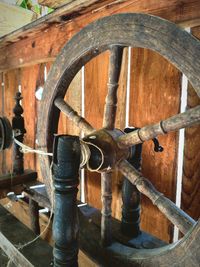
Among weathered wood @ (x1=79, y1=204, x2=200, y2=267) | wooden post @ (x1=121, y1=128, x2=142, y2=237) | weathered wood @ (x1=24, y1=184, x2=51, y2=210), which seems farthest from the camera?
weathered wood @ (x1=24, y1=184, x2=51, y2=210)

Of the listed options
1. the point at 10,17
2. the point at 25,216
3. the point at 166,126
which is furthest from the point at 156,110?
the point at 10,17

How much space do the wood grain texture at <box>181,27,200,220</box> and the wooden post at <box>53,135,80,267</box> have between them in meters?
0.45

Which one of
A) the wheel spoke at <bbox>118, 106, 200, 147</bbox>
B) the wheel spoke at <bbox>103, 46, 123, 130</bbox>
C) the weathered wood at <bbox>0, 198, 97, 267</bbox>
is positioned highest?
the wheel spoke at <bbox>103, 46, 123, 130</bbox>

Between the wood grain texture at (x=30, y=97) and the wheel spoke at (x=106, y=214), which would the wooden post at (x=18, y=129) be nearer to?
the wood grain texture at (x=30, y=97)

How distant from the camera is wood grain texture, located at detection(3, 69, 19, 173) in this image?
6.07 feet

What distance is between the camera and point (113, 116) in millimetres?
751

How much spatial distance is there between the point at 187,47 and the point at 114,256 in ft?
1.92

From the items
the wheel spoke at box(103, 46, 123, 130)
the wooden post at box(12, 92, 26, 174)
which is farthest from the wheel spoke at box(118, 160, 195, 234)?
the wooden post at box(12, 92, 26, 174)

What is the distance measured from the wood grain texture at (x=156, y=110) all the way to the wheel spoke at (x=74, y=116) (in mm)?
279

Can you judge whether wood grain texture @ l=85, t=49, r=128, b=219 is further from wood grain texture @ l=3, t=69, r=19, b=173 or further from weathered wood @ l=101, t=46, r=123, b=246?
wood grain texture @ l=3, t=69, r=19, b=173

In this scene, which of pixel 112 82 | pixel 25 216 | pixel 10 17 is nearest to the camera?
pixel 112 82

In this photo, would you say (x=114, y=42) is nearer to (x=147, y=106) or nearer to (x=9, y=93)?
(x=147, y=106)

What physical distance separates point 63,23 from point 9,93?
84 centimetres

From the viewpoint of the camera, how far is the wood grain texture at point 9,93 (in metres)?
1.85
